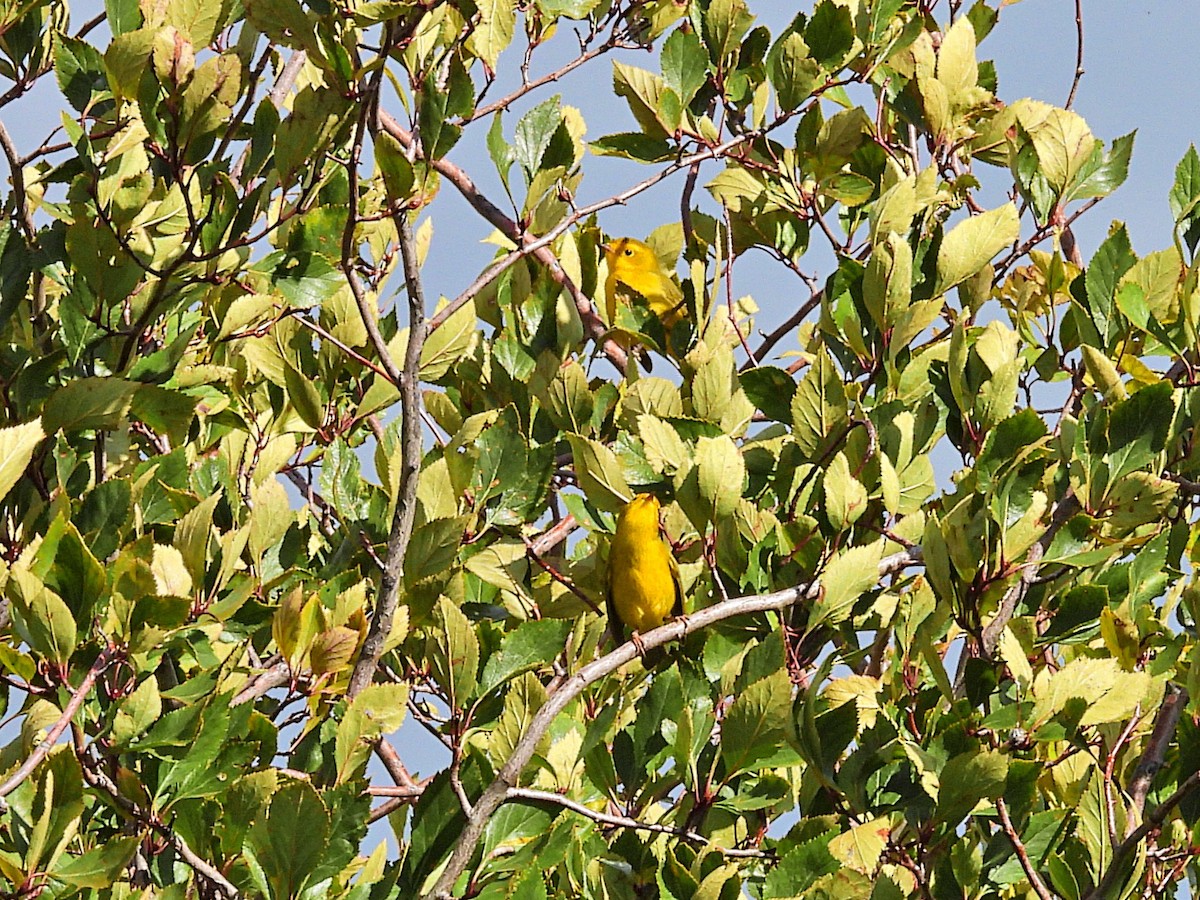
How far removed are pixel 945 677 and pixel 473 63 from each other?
1.49m

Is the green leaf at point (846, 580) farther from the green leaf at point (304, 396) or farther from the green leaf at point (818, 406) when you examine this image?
the green leaf at point (304, 396)

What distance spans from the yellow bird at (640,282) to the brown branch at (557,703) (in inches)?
39.6

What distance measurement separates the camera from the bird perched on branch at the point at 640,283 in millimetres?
3371

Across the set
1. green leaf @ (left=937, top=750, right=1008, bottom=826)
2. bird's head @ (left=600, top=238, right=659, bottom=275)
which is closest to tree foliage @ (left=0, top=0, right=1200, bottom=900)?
green leaf @ (left=937, top=750, right=1008, bottom=826)

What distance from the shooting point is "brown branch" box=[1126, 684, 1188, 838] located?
284cm

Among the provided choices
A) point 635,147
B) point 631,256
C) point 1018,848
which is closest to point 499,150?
point 635,147

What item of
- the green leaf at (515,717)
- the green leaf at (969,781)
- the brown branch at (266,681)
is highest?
the brown branch at (266,681)

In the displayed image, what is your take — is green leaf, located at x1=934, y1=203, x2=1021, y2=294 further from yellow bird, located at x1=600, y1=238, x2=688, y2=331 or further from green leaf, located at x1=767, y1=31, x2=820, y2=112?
yellow bird, located at x1=600, y1=238, x2=688, y2=331

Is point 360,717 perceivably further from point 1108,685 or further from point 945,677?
point 1108,685

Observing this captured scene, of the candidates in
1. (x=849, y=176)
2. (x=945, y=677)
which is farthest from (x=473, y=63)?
(x=945, y=677)

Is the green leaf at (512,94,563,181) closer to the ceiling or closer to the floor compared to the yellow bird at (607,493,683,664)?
closer to the ceiling

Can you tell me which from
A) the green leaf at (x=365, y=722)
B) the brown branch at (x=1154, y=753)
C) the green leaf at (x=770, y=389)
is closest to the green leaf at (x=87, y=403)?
the green leaf at (x=365, y=722)

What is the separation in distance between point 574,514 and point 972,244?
39.3 inches

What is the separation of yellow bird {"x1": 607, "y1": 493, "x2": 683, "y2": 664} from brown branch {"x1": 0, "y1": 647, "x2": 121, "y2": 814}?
118 cm
